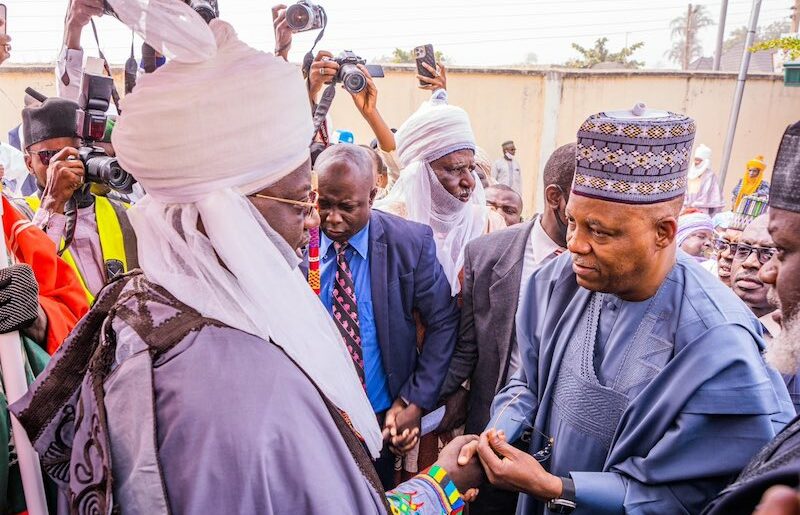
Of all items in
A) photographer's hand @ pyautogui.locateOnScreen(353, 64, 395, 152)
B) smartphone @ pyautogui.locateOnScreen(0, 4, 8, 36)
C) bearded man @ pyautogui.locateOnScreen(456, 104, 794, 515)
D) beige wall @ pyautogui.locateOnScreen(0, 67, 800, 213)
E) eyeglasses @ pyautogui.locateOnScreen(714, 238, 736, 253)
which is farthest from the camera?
beige wall @ pyautogui.locateOnScreen(0, 67, 800, 213)

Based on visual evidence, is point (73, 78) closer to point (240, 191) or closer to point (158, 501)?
point (240, 191)

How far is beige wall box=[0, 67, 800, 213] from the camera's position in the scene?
646 inches

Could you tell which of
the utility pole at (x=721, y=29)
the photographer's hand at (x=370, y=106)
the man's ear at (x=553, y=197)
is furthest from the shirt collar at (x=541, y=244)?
the utility pole at (x=721, y=29)

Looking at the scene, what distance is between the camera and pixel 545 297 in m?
2.45

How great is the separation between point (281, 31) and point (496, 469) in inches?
95.9

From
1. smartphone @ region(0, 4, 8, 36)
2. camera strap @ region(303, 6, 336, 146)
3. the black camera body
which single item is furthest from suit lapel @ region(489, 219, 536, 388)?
smartphone @ region(0, 4, 8, 36)

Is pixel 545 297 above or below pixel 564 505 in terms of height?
above

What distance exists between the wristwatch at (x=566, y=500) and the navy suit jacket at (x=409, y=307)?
107cm

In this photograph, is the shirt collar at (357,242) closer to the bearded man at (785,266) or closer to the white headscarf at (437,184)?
the white headscarf at (437,184)

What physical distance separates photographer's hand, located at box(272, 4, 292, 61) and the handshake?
2204 mm

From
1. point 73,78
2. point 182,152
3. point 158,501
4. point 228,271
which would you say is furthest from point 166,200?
point 73,78

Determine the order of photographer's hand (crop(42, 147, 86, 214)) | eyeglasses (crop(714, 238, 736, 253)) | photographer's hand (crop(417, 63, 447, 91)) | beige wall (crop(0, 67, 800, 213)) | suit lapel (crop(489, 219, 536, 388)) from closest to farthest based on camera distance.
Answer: photographer's hand (crop(42, 147, 86, 214)) → suit lapel (crop(489, 219, 536, 388)) → eyeglasses (crop(714, 238, 736, 253)) → photographer's hand (crop(417, 63, 447, 91)) → beige wall (crop(0, 67, 800, 213))

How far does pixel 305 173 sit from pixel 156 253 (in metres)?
0.46

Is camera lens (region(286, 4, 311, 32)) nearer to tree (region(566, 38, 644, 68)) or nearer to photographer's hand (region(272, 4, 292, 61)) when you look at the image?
photographer's hand (region(272, 4, 292, 61))
